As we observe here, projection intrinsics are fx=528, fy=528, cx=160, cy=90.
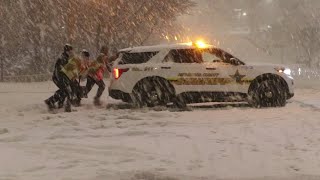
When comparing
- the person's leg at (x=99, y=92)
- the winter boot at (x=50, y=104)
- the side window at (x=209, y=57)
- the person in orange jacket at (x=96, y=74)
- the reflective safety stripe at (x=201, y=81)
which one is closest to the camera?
the winter boot at (x=50, y=104)

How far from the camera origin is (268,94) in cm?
1289

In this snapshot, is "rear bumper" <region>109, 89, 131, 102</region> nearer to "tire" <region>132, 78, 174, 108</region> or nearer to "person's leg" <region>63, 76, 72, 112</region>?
"tire" <region>132, 78, 174, 108</region>

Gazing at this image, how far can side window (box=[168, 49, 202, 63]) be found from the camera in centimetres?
1275

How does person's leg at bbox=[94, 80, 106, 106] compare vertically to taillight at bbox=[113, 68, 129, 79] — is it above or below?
below

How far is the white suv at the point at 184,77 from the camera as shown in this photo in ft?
41.1

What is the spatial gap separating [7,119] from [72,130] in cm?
218

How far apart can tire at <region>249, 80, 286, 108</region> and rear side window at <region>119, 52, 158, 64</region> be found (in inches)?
103

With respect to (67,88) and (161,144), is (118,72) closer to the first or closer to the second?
(67,88)

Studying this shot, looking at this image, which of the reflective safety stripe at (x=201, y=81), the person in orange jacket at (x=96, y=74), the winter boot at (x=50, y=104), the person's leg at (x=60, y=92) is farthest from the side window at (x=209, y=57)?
the winter boot at (x=50, y=104)

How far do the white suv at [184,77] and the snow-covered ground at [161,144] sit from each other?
Result: 0.42m

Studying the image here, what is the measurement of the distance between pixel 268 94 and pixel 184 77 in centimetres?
214

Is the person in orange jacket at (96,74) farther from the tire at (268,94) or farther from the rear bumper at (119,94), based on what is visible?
the tire at (268,94)

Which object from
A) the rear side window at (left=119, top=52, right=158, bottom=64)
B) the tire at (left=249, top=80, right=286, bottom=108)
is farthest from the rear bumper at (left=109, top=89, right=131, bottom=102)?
the tire at (left=249, top=80, right=286, bottom=108)

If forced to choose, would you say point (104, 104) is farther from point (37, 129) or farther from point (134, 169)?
point (134, 169)
